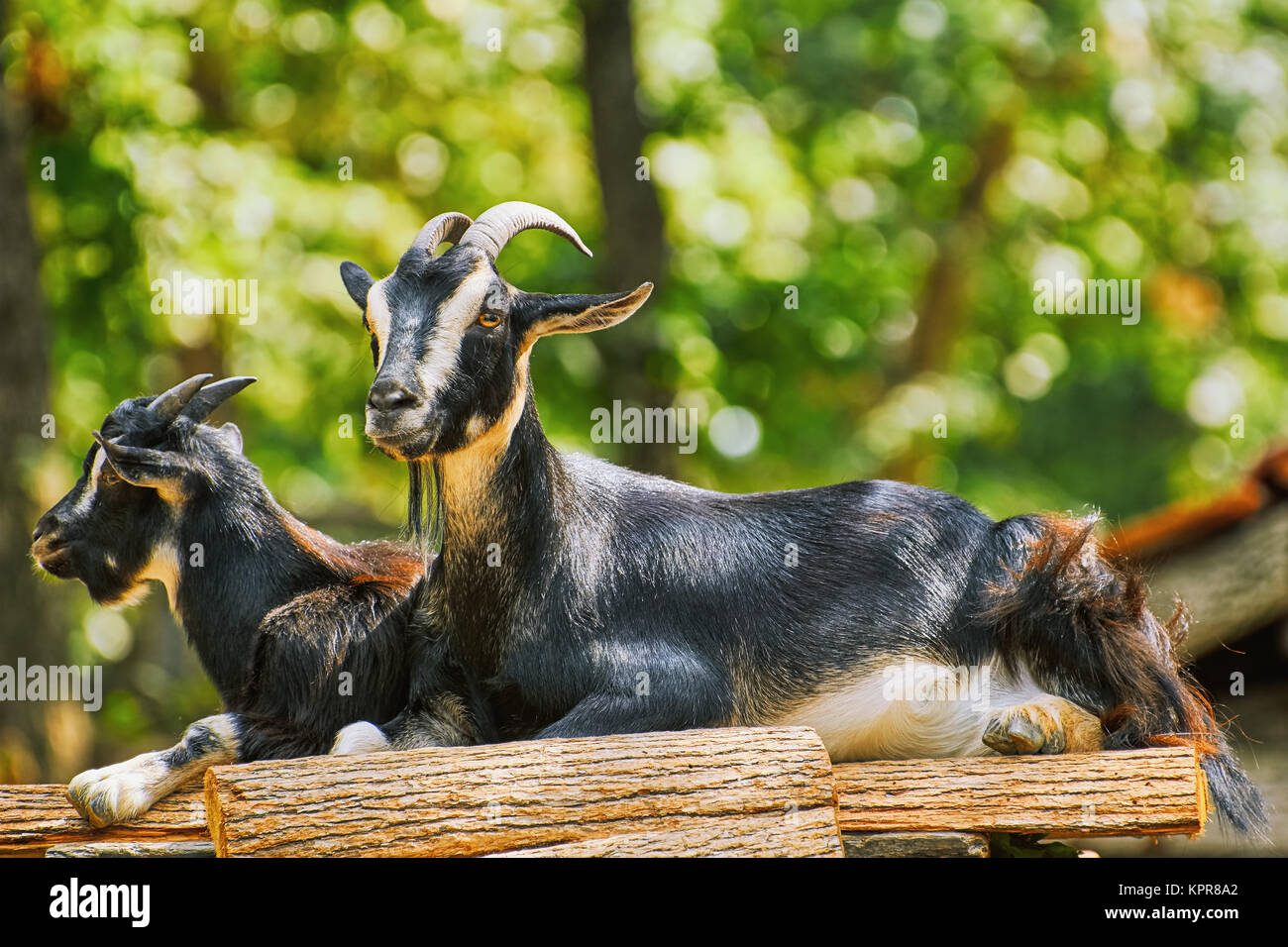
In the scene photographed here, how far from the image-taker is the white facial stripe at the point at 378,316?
191 inches

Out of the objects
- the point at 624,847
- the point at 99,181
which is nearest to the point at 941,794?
the point at 624,847

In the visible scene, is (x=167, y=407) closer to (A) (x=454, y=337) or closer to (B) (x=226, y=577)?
(B) (x=226, y=577)

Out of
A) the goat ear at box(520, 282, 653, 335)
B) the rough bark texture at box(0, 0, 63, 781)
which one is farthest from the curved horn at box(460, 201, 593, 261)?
the rough bark texture at box(0, 0, 63, 781)

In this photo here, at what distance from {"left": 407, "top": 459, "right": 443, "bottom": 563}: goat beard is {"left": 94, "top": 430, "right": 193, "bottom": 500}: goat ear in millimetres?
798

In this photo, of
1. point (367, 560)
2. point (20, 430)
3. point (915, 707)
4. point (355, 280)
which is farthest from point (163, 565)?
point (20, 430)

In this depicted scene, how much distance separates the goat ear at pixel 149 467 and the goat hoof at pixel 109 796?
38.9 inches

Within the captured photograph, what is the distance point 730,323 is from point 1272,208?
741cm

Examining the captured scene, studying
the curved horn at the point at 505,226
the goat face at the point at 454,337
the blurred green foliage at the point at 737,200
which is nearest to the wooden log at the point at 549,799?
the goat face at the point at 454,337

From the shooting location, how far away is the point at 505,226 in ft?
17.2

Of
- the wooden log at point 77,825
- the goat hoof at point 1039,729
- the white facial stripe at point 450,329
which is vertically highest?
the white facial stripe at point 450,329

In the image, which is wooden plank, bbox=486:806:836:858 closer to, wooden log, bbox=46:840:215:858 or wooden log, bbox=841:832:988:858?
wooden log, bbox=841:832:988:858

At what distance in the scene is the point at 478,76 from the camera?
15.9m

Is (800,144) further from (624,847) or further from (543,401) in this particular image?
(624,847)

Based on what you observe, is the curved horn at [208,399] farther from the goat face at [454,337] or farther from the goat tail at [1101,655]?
the goat tail at [1101,655]
